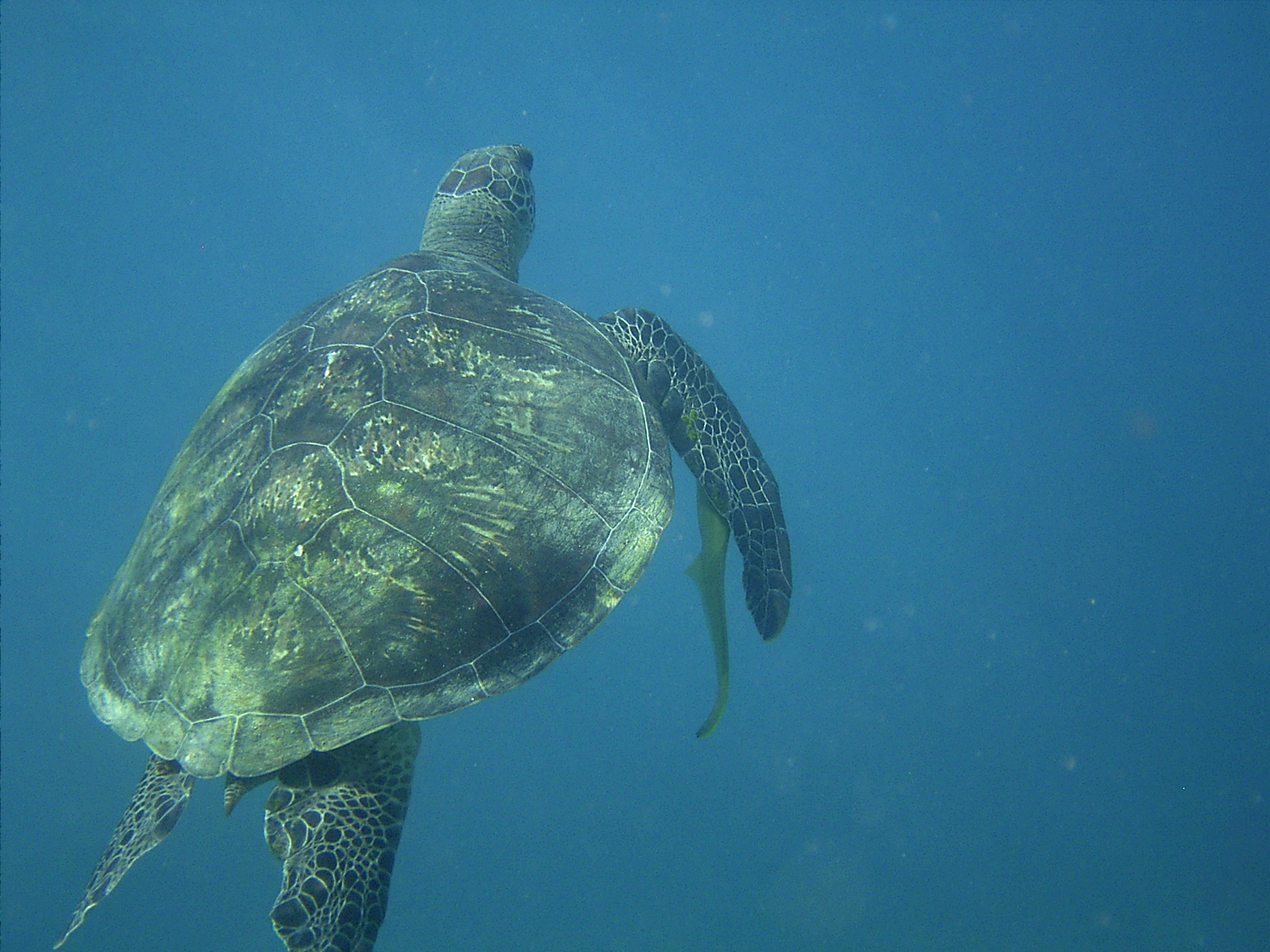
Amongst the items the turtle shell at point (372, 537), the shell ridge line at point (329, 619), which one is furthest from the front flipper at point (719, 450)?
the shell ridge line at point (329, 619)

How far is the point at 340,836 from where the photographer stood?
2832mm

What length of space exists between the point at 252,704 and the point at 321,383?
1559 millimetres

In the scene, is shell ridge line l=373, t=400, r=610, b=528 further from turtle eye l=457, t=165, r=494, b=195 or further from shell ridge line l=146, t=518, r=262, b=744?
turtle eye l=457, t=165, r=494, b=195

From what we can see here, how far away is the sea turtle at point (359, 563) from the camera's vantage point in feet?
8.73

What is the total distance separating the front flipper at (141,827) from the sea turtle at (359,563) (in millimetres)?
14

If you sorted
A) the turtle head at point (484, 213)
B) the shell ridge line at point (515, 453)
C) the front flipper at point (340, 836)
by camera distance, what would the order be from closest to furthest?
the front flipper at point (340, 836) < the shell ridge line at point (515, 453) < the turtle head at point (484, 213)

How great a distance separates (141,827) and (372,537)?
1.76m

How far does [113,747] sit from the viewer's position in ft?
42.5

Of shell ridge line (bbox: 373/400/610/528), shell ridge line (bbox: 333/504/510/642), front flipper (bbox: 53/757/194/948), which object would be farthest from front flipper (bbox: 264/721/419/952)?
shell ridge line (bbox: 373/400/610/528)

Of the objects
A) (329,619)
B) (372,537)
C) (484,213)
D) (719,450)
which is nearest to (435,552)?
(372,537)

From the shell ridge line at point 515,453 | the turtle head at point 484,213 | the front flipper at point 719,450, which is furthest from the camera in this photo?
the turtle head at point 484,213

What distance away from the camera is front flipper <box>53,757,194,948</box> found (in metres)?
2.68

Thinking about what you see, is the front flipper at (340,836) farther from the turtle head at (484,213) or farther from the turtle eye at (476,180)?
the turtle eye at (476,180)

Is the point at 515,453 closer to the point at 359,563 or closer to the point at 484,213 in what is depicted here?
the point at 359,563
